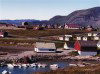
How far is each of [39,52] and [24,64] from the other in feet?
54.2

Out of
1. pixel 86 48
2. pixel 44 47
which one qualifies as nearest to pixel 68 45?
pixel 86 48

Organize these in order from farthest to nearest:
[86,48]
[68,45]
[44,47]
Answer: [68,45] → [86,48] → [44,47]

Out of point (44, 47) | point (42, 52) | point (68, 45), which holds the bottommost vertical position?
point (42, 52)

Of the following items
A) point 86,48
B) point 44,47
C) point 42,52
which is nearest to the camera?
point 44,47

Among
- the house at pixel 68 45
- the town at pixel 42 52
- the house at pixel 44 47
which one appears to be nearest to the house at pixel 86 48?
the town at pixel 42 52

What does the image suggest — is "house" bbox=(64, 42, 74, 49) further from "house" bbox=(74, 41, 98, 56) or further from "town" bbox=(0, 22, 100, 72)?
"house" bbox=(74, 41, 98, 56)

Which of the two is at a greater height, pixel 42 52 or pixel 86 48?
pixel 86 48

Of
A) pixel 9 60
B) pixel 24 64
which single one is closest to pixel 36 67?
pixel 24 64

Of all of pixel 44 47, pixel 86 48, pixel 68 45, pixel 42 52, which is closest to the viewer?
pixel 44 47

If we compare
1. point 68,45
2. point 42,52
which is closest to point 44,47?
point 42,52

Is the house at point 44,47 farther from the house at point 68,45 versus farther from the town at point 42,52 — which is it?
the house at point 68,45

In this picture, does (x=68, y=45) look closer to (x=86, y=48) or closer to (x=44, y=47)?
(x=86, y=48)

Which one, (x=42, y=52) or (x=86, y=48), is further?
(x=86, y=48)

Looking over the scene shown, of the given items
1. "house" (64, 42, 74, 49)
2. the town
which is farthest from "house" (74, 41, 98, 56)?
Answer: "house" (64, 42, 74, 49)
